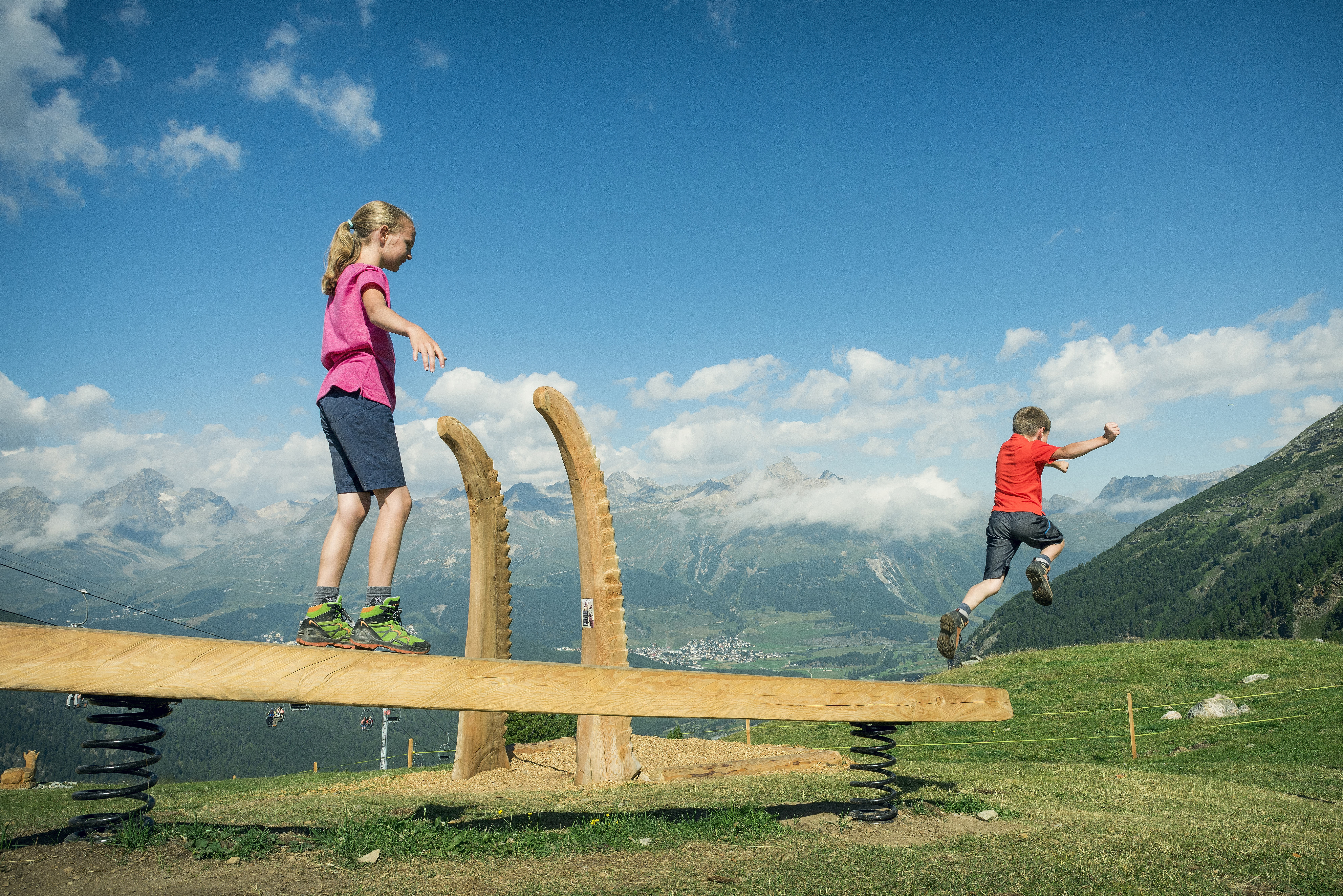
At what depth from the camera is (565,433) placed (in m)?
10.3

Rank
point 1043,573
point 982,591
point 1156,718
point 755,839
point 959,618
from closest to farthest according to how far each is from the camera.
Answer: point 755,839 → point 1043,573 → point 959,618 → point 982,591 → point 1156,718

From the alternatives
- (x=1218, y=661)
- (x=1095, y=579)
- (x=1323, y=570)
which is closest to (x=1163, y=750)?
(x=1218, y=661)

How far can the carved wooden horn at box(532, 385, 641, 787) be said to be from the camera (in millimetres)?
10641

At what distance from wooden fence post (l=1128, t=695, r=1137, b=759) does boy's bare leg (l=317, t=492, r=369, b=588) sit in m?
16.1

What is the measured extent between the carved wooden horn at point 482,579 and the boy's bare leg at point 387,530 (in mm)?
7457

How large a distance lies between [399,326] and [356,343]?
14.5 inches

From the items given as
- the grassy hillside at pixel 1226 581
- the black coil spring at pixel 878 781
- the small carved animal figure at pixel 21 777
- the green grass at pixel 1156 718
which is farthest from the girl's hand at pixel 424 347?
the grassy hillside at pixel 1226 581

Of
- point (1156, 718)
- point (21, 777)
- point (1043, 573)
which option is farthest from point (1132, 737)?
point (21, 777)

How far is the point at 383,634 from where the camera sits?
4.14 metres

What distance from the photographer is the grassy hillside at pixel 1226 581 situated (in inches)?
4695

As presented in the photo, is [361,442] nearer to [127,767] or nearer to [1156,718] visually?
[127,767]

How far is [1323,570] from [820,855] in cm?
15958

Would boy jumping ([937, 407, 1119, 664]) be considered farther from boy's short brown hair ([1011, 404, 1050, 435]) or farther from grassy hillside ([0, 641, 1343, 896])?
grassy hillside ([0, 641, 1343, 896])

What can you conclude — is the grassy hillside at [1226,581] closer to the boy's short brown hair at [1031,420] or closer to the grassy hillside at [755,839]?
the grassy hillside at [755,839]
